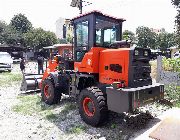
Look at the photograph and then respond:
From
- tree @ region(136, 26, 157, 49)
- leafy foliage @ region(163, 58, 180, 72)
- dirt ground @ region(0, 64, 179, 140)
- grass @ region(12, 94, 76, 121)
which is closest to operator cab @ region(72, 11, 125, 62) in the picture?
grass @ region(12, 94, 76, 121)

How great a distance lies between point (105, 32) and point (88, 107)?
235cm

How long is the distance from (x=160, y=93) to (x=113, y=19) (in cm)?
273

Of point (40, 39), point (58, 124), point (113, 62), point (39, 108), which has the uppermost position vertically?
point (40, 39)

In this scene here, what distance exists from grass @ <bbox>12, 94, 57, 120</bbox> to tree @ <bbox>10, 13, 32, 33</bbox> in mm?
66982

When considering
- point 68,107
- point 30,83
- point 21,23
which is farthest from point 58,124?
point 21,23

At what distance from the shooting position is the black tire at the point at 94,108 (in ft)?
21.6

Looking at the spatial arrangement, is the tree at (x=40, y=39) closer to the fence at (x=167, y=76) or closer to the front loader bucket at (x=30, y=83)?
the front loader bucket at (x=30, y=83)

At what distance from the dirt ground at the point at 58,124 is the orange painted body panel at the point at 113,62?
1217 mm

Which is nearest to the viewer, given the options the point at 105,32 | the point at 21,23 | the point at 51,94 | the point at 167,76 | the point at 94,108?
the point at 94,108

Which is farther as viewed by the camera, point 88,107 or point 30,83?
point 30,83

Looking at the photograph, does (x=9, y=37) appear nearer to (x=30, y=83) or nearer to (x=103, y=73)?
(x=30, y=83)

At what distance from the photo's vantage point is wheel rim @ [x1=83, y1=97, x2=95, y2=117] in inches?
278

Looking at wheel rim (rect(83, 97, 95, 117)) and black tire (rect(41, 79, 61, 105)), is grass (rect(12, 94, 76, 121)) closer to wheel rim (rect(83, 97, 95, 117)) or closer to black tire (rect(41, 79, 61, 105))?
black tire (rect(41, 79, 61, 105))

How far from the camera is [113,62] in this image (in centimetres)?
685
